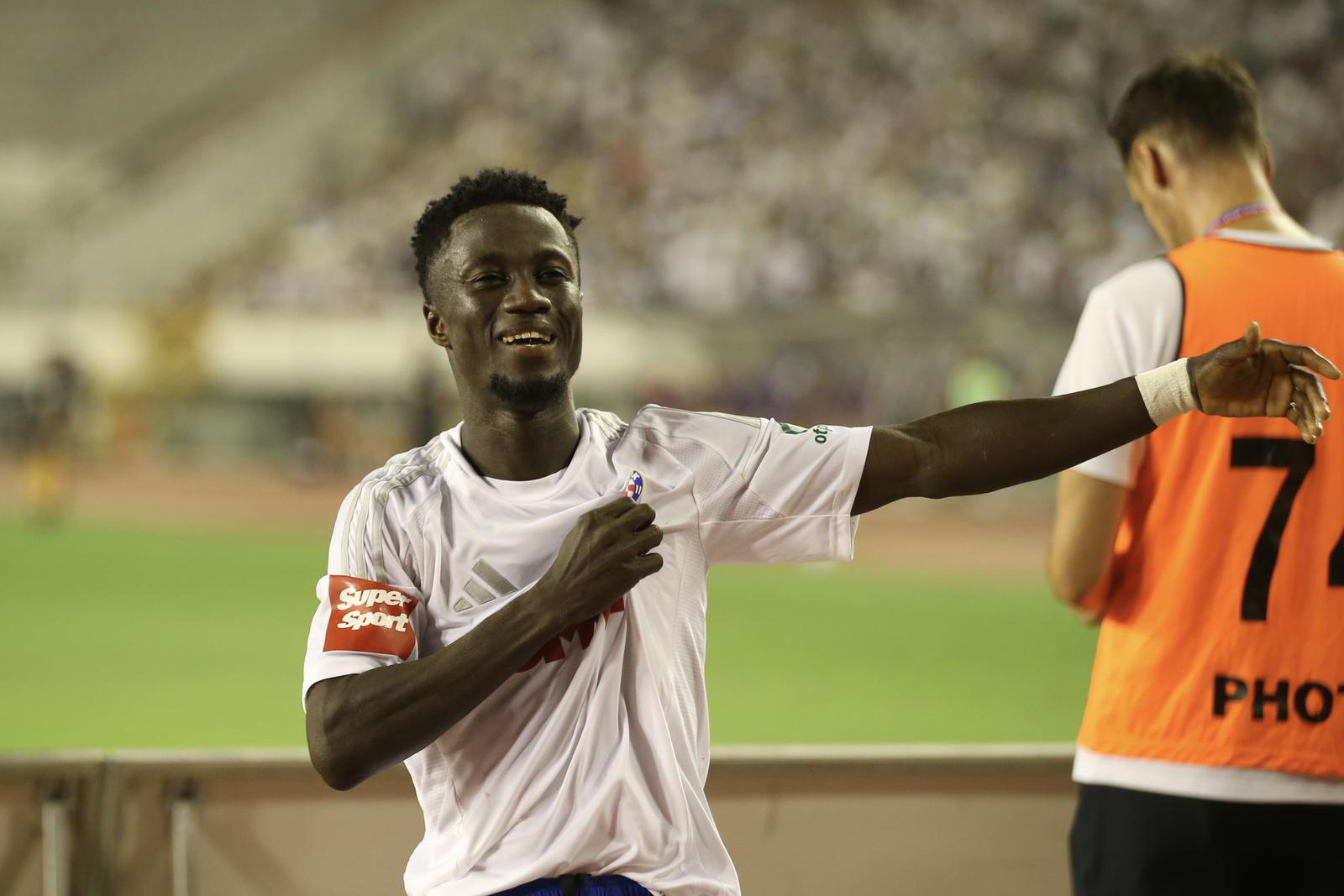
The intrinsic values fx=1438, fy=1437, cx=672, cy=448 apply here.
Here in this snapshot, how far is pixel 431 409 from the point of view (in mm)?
18969

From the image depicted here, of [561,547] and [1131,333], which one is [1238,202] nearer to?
[1131,333]

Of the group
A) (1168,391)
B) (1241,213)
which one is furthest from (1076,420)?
(1241,213)

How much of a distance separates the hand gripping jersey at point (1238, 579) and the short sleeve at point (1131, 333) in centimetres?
3

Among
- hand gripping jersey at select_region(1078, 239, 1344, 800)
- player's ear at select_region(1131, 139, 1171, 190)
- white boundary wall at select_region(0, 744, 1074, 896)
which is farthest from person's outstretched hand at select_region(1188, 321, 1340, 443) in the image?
white boundary wall at select_region(0, 744, 1074, 896)

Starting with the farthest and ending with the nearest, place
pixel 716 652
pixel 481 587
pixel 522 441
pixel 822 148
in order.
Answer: pixel 822 148, pixel 716 652, pixel 522 441, pixel 481 587

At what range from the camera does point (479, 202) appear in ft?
7.84

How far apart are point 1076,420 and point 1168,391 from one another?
14cm

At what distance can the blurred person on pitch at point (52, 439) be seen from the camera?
1691 centimetres

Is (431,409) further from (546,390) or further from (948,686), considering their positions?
(546,390)

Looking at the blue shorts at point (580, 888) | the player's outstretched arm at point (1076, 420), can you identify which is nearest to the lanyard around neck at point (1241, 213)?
the player's outstretched arm at point (1076, 420)

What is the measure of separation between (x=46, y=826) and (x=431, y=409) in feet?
53.0

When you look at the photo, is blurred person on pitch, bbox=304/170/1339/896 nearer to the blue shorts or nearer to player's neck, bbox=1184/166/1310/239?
the blue shorts

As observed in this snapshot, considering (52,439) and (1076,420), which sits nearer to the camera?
(1076,420)

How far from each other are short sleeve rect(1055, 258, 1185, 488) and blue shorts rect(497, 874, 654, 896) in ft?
3.41
